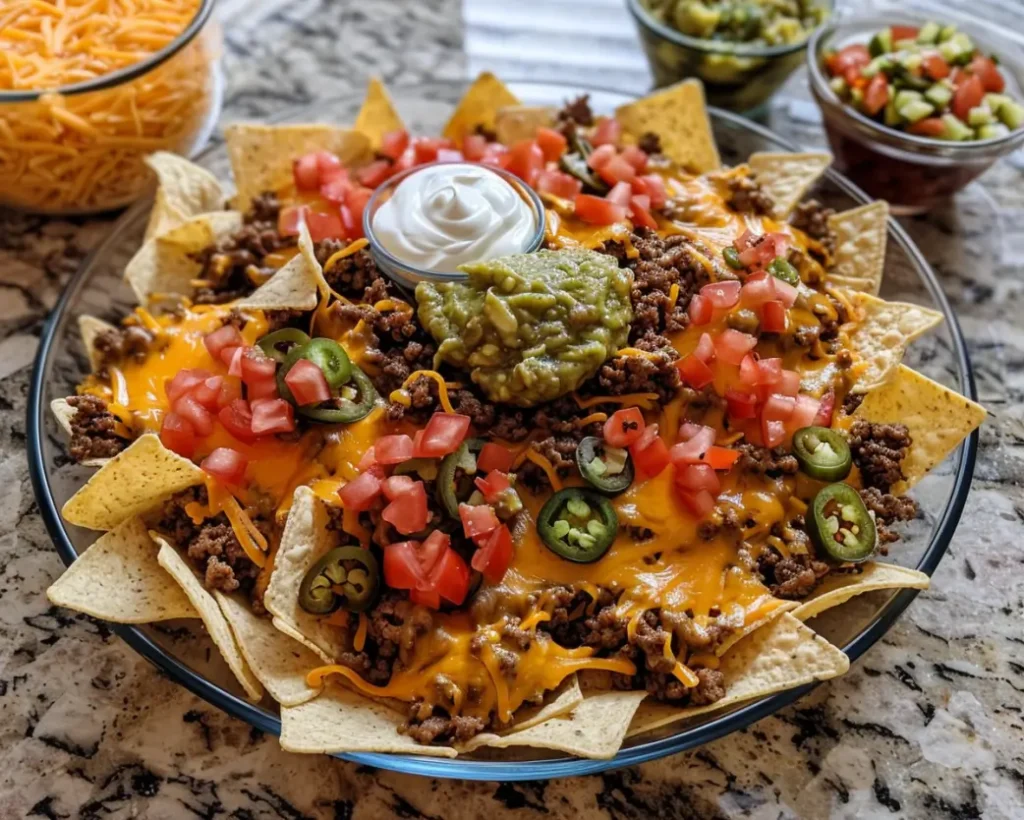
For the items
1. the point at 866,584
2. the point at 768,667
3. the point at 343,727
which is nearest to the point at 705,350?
the point at 866,584

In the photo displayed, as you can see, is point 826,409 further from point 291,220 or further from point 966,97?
point 291,220

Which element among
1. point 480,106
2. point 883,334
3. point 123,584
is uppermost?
point 480,106

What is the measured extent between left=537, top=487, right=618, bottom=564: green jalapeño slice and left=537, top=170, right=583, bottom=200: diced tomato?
1.05 meters

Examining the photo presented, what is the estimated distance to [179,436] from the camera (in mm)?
2576

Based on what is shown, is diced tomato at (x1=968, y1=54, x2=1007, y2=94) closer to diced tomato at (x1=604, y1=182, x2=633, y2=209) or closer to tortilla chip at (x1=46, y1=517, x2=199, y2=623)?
diced tomato at (x1=604, y1=182, x2=633, y2=209)

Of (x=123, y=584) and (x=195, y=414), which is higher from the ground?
(x=195, y=414)

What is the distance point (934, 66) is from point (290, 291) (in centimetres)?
241

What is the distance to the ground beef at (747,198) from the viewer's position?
3070mm

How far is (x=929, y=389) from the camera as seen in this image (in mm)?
2654

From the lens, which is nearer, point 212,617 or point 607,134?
point 212,617

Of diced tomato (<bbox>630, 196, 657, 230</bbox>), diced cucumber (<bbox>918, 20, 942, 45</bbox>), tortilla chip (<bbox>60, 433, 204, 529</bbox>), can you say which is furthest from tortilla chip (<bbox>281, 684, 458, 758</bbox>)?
diced cucumber (<bbox>918, 20, 942, 45</bbox>)

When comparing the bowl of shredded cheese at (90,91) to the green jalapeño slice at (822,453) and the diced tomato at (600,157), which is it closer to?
the diced tomato at (600,157)

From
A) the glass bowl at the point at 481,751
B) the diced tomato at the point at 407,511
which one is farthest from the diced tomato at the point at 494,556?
the glass bowl at the point at 481,751

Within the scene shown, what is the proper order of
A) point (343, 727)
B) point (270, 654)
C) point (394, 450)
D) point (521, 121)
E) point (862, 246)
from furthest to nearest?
point (521, 121), point (862, 246), point (394, 450), point (270, 654), point (343, 727)
